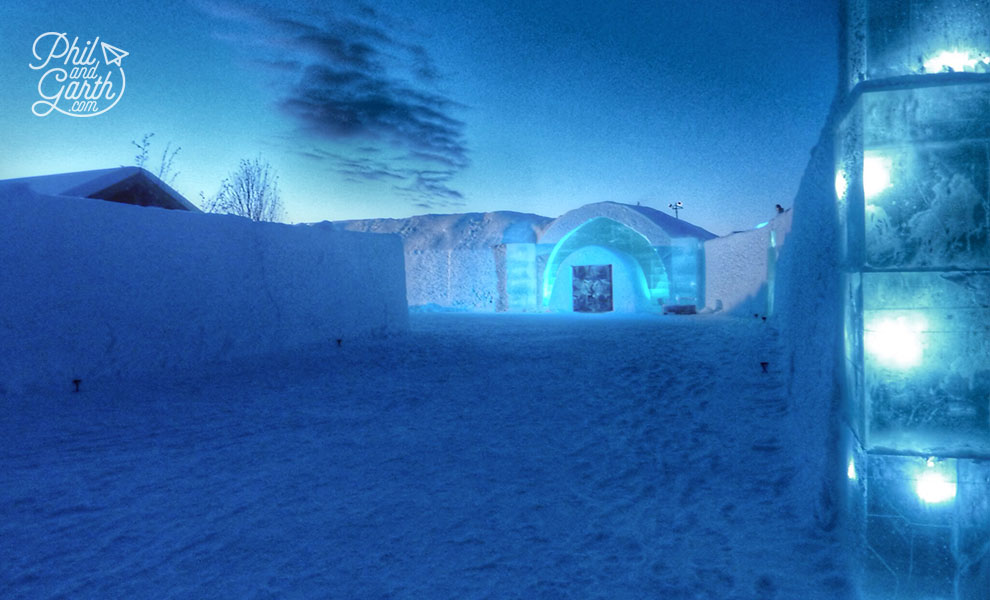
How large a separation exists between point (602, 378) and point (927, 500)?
14.4 feet

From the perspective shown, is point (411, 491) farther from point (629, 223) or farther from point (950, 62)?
point (629, 223)

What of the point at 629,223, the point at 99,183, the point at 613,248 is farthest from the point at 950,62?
the point at 613,248

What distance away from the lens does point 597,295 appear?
1948cm

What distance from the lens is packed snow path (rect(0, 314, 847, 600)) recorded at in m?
2.52

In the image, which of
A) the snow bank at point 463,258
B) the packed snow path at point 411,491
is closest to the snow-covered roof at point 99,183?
the packed snow path at point 411,491

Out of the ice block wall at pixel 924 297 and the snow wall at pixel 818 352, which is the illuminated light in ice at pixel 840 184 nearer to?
the snow wall at pixel 818 352

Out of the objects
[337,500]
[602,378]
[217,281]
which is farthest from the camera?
[217,281]

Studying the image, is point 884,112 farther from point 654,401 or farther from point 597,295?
point 597,295

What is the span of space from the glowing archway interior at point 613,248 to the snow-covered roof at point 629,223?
0.19 m

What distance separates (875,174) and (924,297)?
0.51 meters

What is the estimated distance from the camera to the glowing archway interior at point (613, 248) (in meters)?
18.1

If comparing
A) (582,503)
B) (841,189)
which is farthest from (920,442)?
(582,503)

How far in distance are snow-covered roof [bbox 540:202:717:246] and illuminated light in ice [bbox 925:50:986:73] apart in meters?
16.5

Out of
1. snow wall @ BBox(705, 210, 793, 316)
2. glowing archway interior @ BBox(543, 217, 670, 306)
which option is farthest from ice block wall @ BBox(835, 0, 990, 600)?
glowing archway interior @ BBox(543, 217, 670, 306)
